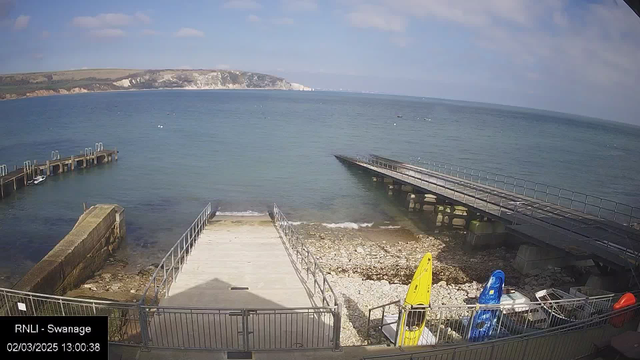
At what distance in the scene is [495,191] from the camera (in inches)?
1086

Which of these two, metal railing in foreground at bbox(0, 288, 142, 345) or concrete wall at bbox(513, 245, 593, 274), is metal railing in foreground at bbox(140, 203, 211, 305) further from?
concrete wall at bbox(513, 245, 593, 274)

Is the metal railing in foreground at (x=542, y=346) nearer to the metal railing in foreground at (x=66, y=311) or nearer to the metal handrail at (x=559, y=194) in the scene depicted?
the metal railing in foreground at (x=66, y=311)

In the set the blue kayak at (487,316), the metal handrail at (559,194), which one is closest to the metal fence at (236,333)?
the blue kayak at (487,316)

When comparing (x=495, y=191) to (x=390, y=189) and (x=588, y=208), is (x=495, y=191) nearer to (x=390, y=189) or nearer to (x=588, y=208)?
(x=390, y=189)

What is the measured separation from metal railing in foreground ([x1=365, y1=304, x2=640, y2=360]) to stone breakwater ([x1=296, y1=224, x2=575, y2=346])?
4396mm

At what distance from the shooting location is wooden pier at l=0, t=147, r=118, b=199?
1196 inches

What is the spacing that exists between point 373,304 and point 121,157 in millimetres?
44194

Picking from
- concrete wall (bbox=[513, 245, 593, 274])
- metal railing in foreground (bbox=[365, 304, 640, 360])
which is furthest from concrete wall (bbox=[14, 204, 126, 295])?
concrete wall (bbox=[513, 245, 593, 274])

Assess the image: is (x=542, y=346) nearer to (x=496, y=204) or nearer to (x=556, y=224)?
(x=556, y=224)

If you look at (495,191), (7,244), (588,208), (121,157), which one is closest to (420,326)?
(495,191)

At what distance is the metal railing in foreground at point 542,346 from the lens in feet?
23.6

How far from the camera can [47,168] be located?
36.7 m

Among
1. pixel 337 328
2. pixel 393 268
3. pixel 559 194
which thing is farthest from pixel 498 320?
pixel 559 194

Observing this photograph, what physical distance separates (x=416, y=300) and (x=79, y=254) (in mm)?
14317
